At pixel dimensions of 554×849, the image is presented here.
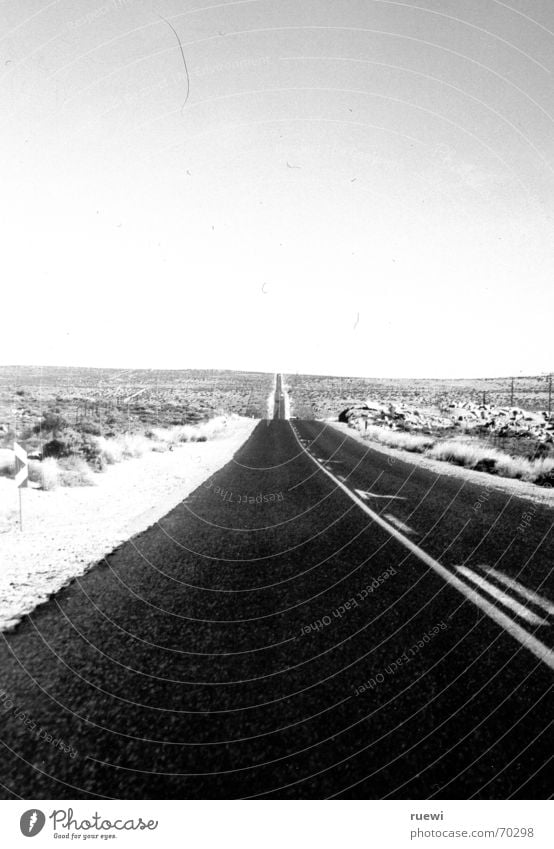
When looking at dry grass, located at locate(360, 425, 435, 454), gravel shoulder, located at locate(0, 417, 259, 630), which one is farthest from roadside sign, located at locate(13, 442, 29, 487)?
dry grass, located at locate(360, 425, 435, 454)

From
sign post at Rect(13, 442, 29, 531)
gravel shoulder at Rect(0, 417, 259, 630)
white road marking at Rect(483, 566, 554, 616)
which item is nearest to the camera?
white road marking at Rect(483, 566, 554, 616)

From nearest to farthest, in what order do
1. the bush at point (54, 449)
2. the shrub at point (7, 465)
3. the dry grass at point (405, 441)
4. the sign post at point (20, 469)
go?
1. the sign post at point (20, 469)
2. the shrub at point (7, 465)
3. the bush at point (54, 449)
4. the dry grass at point (405, 441)

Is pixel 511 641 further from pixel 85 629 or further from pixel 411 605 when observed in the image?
pixel 85 629

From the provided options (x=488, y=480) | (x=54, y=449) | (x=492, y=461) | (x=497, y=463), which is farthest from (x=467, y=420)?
(x=54, y=449)

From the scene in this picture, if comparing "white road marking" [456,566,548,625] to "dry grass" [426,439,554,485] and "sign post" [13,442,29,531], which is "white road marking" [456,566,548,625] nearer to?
"sign post" [13,442,29,531]

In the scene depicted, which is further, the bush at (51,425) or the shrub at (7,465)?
the bush at (51,425)

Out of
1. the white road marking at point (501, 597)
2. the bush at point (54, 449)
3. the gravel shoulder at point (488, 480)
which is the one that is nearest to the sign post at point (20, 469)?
the white road marking at point (501, 597)

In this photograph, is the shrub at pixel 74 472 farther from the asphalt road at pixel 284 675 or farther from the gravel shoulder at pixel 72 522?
the asphalt road at pixel 284 675
